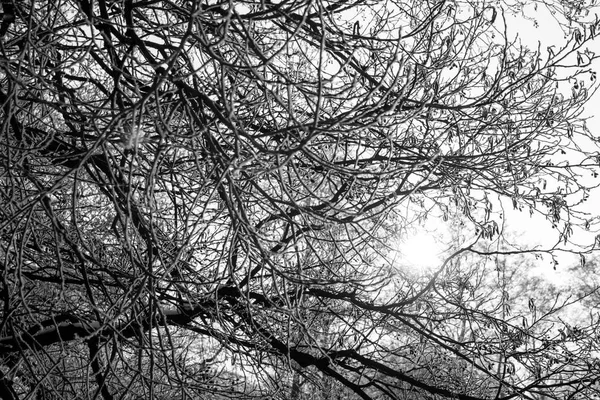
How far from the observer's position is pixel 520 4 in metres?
4.38

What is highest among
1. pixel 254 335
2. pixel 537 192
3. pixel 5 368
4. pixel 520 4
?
pixel 520 4

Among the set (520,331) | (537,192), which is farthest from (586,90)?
(520,331)

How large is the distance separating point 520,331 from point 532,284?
11773 millimetres

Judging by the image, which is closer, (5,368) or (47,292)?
(5,368)

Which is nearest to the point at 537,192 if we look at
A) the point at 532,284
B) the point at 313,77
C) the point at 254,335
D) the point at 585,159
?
the point at 585,159

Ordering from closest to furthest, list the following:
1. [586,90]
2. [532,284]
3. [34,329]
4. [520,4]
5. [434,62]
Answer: [434,62]
[34,329]
[586,90]
[520,4]
[532,284]

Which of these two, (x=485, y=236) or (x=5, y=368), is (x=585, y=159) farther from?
(x=5, y=368)

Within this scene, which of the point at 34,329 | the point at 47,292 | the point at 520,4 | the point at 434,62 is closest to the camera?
the point at 434,62

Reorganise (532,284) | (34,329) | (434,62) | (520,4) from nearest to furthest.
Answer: (434,62) → (34,329) → (520,4) → (532,284)

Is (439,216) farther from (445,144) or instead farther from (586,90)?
(586,90)

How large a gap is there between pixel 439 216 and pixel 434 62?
146 centimetres

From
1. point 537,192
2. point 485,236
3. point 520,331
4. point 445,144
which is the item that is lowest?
point 520,331

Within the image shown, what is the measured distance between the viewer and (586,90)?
4090mm

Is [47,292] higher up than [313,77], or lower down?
lower down
